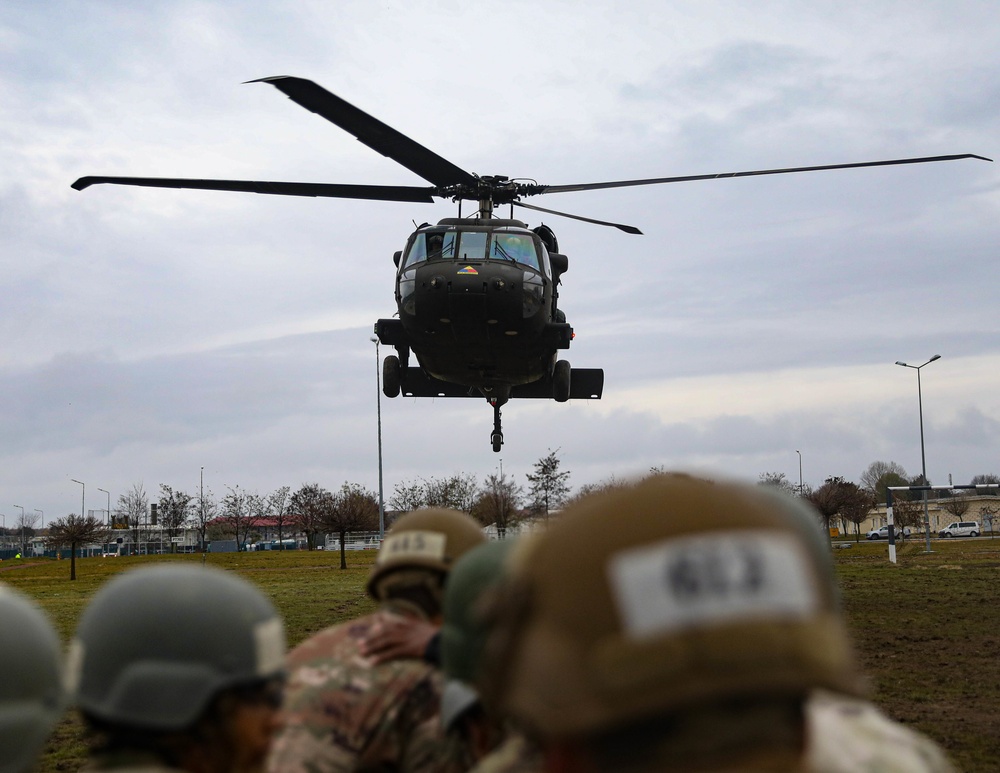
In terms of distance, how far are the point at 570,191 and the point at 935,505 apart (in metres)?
103

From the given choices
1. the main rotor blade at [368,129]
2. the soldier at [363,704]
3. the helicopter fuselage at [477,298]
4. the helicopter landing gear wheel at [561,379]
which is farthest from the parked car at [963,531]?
the soldier at [363,704]

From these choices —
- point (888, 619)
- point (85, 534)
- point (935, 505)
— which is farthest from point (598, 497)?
point (935, 505)

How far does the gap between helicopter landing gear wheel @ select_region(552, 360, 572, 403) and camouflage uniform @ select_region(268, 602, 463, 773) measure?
616 inches

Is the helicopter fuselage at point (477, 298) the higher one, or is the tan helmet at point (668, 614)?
the helicopter fuselage at point (477, 298)

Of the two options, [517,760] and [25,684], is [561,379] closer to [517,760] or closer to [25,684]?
[25,684]

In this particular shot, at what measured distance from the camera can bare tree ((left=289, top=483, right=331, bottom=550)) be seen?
6125cm

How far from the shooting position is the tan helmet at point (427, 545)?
352 centimetres

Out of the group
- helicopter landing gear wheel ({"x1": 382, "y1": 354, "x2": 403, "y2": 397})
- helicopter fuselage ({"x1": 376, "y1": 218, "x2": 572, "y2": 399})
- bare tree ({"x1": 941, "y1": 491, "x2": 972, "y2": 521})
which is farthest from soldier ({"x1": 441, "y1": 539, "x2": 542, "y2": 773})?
bare tree ({"x1": 941, "y1": 491, "x2": 972, "y2": 521})

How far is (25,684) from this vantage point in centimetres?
222

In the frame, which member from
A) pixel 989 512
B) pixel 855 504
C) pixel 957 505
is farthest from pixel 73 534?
pixel 989 512

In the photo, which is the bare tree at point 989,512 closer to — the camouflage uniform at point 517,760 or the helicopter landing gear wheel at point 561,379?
the helicopter landing gear wheel at point 561,379

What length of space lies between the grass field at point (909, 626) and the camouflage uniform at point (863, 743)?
52.8 inches

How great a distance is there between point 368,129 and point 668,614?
12432 mm

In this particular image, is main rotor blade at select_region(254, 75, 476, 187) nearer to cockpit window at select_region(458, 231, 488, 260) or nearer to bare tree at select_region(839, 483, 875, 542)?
cockpit window at select_region(458, 231, 488, 260)
